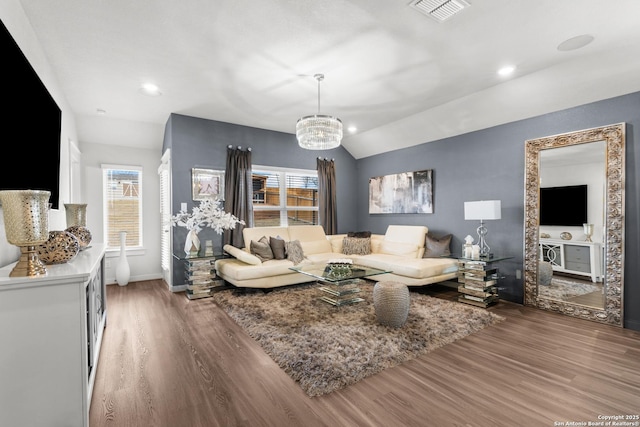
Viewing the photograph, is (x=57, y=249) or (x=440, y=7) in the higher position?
(x=440, y=7)

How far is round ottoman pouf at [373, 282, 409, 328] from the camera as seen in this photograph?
3.11 meters

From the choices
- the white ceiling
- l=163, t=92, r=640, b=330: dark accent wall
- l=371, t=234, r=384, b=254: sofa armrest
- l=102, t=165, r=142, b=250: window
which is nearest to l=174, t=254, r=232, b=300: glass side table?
l=163, t=92, r=640, b=330: dark accent wall

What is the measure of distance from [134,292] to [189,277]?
3.63ft

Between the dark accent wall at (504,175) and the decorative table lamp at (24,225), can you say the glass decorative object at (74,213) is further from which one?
the dark accent wall at (504,175)

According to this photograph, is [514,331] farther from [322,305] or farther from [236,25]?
[236,25]

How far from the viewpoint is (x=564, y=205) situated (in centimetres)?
368

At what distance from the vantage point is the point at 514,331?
3139mm

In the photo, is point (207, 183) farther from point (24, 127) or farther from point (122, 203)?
point (24, 127)

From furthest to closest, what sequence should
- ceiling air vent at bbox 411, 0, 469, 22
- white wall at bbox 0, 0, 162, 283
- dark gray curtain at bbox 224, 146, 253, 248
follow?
dark gray curtain at bbox 224, 146, 253, 248 → white wall at bbox 0, 0, 162, 283 → ceiling air vent at bbox 411, 0, 469, 22

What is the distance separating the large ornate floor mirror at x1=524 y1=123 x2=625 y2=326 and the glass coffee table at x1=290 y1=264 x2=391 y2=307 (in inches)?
79.0

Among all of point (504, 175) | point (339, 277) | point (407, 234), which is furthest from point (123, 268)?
point (504, 175)

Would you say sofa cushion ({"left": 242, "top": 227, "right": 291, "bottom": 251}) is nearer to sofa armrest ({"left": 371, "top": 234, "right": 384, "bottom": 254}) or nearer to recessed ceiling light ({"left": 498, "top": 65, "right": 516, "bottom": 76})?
sofa armrest ({"left": 371, "top": 234, "right": 384, "bottom": 254})

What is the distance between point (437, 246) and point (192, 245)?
3.85 m

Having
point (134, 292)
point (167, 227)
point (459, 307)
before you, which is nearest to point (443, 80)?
point (459, 307)
